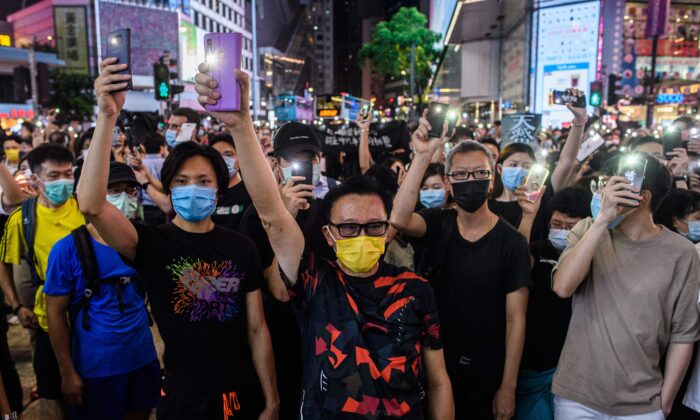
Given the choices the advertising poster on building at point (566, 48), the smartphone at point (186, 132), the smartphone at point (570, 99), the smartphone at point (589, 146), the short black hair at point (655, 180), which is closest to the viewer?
the short black hair at point (655, 180)

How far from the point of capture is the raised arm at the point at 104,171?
1979 mm

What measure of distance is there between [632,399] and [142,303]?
2686 millimetres

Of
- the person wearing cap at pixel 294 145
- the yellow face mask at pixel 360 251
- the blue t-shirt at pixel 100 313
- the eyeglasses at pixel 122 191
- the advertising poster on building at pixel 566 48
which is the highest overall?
the advertising poster on building at pixel 566 48

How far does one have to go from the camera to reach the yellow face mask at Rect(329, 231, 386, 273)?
2125 millimetres

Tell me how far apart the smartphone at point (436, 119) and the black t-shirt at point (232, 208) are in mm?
1512

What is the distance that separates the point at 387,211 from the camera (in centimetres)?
231

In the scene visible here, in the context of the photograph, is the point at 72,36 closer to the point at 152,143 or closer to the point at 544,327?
the point at 152,143

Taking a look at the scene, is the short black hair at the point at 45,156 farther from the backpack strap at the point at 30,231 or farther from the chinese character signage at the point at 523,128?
the chinese character signage at the point at 523,128

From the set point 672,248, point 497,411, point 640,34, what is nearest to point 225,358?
point 497,411

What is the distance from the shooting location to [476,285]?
9.21 feet

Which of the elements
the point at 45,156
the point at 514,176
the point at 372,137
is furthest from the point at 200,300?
the point at 372,137

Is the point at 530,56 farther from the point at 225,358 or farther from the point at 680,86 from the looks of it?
the point at 225,358

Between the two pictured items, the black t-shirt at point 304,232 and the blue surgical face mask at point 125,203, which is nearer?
the black t-shirt at point 304,232

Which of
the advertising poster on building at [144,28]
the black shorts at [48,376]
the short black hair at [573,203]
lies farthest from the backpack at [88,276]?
the advertising poster on building at [144,28]
